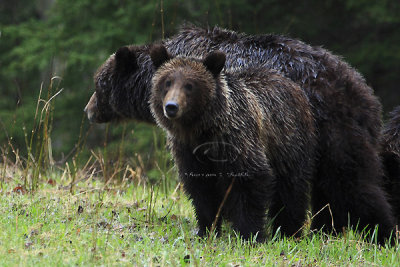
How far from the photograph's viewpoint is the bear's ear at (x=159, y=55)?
6.11m

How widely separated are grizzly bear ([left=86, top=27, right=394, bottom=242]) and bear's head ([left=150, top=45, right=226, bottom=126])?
1048 millimetres

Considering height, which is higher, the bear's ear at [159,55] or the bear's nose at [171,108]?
the bear's ear at [159,55]

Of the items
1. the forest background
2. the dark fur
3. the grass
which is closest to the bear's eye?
the grass

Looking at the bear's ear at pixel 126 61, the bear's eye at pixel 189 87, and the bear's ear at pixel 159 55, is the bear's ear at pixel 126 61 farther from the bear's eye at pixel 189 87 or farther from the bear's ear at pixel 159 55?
the bear's eye at pixel 189 87

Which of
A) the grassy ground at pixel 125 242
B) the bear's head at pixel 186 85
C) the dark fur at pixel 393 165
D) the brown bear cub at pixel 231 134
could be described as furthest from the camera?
the dark fur at pixel 393 165

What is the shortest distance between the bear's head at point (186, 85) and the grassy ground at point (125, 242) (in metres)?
0.98

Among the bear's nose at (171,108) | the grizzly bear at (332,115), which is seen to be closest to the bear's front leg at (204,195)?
the bear's nose at (171,108)

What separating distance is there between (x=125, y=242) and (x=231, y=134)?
1.46 meters

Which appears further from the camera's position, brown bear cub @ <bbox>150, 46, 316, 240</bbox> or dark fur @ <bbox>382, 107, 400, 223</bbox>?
dark fur @ <bbox>382, 107, 400, 223</bbox>

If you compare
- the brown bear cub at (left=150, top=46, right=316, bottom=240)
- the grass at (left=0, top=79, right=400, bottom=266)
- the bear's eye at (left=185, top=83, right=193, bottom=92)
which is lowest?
the grass at (left=0, top=79, right=400, bottom=266)

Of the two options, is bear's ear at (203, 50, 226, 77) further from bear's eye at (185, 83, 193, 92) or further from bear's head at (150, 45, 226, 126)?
bear's eye at (185, 83, 193, 92)

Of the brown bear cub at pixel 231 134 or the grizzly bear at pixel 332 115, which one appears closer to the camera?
the brown bear cub at pixel 231 134

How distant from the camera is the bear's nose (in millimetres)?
5508

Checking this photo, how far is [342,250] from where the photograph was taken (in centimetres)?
571
